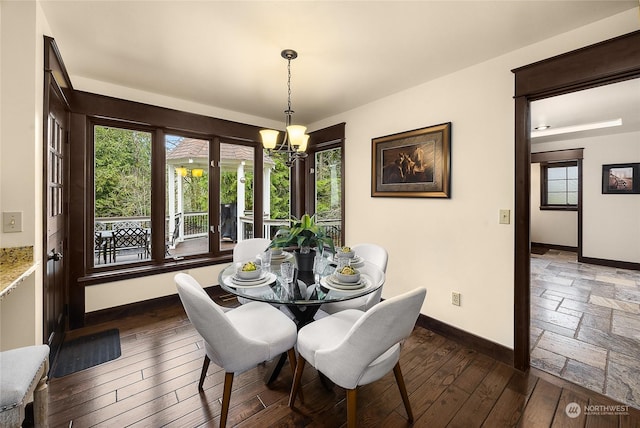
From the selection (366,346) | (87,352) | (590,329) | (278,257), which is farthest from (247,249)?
(590,329)

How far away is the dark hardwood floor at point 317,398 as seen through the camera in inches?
64.6

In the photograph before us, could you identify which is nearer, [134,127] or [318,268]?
[318,268]

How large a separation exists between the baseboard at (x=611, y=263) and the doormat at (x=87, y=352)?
25.6 ft

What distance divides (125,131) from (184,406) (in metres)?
2.99

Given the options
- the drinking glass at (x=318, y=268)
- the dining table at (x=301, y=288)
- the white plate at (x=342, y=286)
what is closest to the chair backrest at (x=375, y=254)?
the dining table at (x=301, y=288)

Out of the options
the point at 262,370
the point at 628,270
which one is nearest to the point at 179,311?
the point at 262,370

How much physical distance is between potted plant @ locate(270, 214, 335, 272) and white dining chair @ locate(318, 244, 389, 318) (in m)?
0.40

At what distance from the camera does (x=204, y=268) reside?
363 centimetres

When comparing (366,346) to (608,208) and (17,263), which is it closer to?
(17,263)

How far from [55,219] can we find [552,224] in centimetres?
917

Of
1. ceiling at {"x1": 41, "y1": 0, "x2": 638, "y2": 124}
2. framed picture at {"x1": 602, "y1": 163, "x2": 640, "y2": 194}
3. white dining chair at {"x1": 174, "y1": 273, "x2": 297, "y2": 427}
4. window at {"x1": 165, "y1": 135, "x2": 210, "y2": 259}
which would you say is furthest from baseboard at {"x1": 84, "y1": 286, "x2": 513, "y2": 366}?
framed picture at {"x1": 602, "y1": 163, "x2": 640, "y2": 194}

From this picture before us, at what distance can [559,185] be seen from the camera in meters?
6.60

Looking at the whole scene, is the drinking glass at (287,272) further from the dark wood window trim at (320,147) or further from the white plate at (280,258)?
the dark wood window trim at (320,147)

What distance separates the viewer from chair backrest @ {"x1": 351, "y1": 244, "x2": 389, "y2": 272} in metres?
2.42
